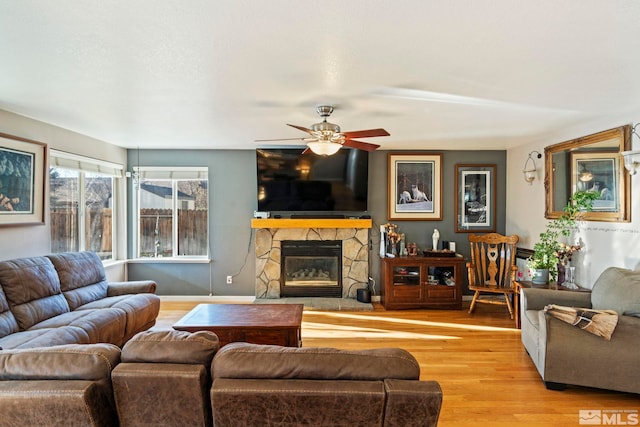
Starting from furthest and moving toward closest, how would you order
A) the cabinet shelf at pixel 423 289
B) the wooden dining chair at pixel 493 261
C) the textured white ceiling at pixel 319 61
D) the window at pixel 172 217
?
the window at pixel 172 217 < the cabinet shelf at pixel 423 289 < the wooden dining chair at pixel 493 261 < the textured white ceiling at pixel 319 61

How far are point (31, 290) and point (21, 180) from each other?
1184 millimetres

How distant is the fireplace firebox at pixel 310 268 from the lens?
18.1 ft

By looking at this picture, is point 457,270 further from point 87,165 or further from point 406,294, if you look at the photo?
point 87,165

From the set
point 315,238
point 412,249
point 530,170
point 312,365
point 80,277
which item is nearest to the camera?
point 312,365

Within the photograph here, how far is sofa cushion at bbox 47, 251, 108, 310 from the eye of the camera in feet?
11.6

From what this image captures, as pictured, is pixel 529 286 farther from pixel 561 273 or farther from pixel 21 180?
pixel 21 180

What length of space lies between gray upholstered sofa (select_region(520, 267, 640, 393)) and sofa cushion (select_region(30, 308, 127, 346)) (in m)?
3.63

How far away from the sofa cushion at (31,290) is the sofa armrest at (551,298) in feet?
14.6

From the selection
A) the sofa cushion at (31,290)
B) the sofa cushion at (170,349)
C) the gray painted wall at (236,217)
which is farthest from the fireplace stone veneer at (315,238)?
the sofa cushion at (170,349)

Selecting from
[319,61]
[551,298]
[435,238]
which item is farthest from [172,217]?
[551,298]

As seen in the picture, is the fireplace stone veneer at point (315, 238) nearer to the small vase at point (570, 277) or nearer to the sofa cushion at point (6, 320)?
the small vase at point (570, 277)

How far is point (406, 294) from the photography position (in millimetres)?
5059

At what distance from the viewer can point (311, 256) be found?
5555 millimetres

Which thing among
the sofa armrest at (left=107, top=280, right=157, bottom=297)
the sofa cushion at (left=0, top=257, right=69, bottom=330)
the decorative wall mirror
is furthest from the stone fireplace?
the sofa cushion at (left=0, top=257, right=69, bottom=330)
